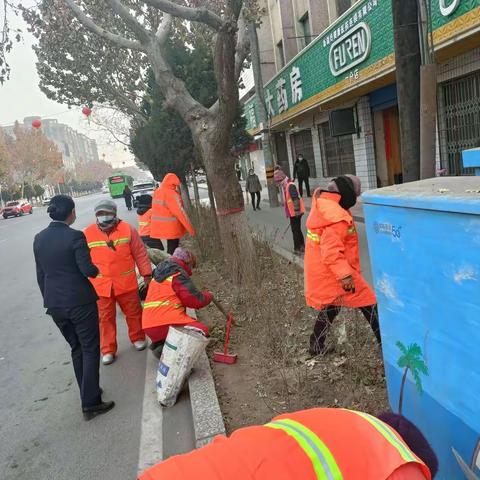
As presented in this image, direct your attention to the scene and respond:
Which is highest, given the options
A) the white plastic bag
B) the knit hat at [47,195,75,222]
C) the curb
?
the knit hat at [47,195,75,222]

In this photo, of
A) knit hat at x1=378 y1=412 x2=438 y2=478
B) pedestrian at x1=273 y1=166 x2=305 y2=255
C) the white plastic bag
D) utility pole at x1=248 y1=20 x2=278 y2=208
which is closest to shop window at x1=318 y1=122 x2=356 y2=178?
utility pole at x1=248 y1=20 x2=278 y2=208

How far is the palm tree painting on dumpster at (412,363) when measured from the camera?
1.89 metres

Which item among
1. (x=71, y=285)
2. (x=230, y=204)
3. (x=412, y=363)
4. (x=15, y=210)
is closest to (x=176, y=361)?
(x=71, y=285)

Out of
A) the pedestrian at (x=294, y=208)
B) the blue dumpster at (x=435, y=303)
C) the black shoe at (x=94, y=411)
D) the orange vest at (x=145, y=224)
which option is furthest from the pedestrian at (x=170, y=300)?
the pedestrian at (x=294, y=208)

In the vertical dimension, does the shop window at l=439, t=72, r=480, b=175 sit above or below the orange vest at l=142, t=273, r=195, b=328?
above

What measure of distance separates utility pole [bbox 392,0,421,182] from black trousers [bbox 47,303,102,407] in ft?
8.70

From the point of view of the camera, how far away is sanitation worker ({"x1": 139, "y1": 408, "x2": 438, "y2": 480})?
1.14 metres

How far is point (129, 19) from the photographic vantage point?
6492 millimetres

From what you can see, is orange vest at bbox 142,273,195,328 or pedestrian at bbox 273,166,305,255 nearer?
orange vest at bbox 142,273,195,328

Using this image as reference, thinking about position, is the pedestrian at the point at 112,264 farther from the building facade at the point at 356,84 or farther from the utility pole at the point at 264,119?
the utility pole at the point at 264,119

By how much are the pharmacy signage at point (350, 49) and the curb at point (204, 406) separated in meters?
8.59

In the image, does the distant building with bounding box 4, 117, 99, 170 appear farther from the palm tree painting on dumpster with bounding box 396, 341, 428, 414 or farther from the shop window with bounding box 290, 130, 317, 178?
the palm tree painting on dumpster with bounding box 396, 341, 428, 414

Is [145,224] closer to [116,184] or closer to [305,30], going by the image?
[305,30]

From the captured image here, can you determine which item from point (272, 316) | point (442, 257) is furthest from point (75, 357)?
point (442, 257)
